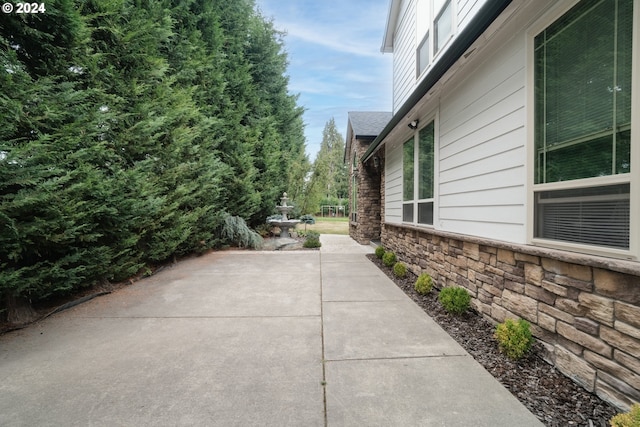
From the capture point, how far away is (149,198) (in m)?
4.25

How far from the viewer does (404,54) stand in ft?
23.8

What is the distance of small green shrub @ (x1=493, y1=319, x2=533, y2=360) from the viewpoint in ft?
7.16

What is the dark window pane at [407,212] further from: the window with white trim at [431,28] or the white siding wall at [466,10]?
the white siding wall at [466,10]

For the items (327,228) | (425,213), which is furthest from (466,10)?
(327,228)

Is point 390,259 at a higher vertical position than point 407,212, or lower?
lower

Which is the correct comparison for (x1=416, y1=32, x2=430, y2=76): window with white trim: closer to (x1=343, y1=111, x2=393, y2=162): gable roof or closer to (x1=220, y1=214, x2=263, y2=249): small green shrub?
(x1=343, y1=111, x2=393, y2=162): gable roof

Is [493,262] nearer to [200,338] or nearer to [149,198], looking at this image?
[200,338]

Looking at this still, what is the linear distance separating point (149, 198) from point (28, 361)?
2.43m

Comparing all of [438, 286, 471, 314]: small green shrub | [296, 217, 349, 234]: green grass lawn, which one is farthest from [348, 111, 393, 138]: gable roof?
[438, 286, 471, 314]: small green shrub

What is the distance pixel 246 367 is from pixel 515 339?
2089 mm

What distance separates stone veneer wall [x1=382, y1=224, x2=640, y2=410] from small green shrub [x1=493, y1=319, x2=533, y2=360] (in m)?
0.12

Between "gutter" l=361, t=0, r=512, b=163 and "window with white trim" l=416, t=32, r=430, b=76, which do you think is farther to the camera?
"window with white trim" l=416, t=32, r=430, b=76

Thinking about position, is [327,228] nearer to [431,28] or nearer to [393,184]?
[393,184]

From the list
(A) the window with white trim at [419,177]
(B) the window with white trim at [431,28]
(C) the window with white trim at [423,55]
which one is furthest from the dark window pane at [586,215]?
(C) the window with white trim at [423,55]
